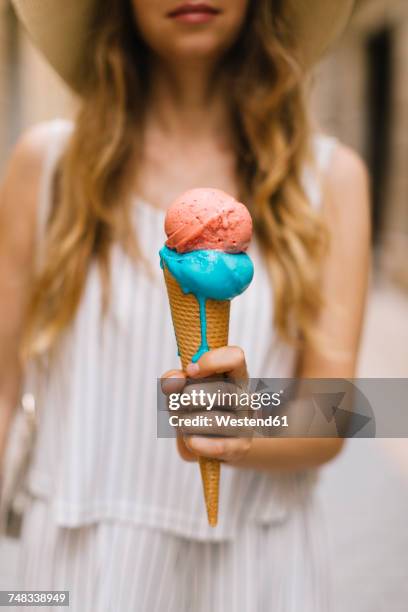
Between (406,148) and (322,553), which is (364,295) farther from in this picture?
(406,148)

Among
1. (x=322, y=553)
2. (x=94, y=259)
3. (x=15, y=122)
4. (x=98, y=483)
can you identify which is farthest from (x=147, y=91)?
(x=15, y=122)

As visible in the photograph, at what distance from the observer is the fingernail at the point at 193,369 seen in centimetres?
74

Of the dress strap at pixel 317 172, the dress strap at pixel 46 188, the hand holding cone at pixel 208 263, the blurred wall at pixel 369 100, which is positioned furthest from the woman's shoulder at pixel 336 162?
the blurred wall at pixel 369 100

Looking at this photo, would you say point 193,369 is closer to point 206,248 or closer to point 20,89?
point 206,248

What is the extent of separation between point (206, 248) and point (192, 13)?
0.48 metres

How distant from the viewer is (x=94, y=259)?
1280 millimetres

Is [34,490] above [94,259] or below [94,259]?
below

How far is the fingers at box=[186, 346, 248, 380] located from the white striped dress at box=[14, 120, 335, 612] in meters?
0.51

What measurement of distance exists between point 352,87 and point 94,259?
9.63 metres

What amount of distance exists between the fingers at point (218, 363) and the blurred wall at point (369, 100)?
7.39m

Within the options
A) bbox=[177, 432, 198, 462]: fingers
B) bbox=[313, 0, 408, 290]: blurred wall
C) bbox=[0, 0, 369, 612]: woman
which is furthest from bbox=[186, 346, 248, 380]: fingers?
bbox=[313, 0, 408, 290]: blurred wall

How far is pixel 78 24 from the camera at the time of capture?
1353 mm

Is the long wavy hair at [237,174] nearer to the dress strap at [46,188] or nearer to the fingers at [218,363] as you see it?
the dress strap at [46,188]

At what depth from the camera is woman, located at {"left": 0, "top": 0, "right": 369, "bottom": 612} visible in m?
1.24
